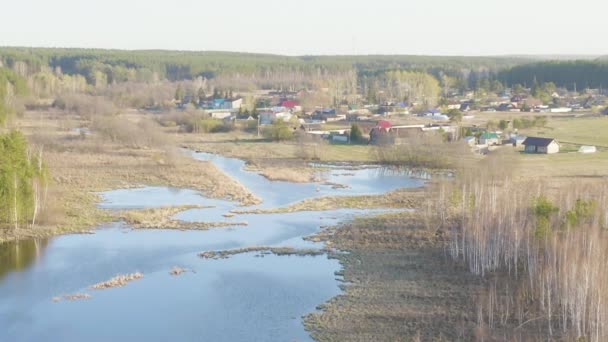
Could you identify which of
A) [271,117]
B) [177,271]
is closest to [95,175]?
[177,271]

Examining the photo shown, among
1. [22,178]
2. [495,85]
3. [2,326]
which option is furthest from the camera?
[495,85]

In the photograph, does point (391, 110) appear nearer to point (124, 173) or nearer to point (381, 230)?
point (124, 173)

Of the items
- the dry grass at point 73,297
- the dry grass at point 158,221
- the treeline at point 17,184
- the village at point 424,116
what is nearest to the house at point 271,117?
the village at point 424,116

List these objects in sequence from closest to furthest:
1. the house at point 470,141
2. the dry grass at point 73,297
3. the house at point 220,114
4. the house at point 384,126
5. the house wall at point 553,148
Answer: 1. the dry grass at point 73,297
2. the house wall at point 553,148
3. the house at point 470,141
4. the house at point 384,126
5. the house at point 220,114

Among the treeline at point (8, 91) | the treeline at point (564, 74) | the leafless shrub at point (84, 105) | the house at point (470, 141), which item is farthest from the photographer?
the treeline at point (564, 74)

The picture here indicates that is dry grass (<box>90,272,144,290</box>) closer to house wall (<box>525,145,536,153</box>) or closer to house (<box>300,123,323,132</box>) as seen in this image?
house wall (<box>525,145,536,153</box>)

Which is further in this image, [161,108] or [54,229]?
[161,108]

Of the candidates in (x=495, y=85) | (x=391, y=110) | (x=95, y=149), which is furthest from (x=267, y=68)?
(x=95, y=149)

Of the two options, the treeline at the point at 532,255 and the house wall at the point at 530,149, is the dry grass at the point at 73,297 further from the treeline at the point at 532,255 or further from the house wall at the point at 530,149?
the house wall at the point at 530,149
